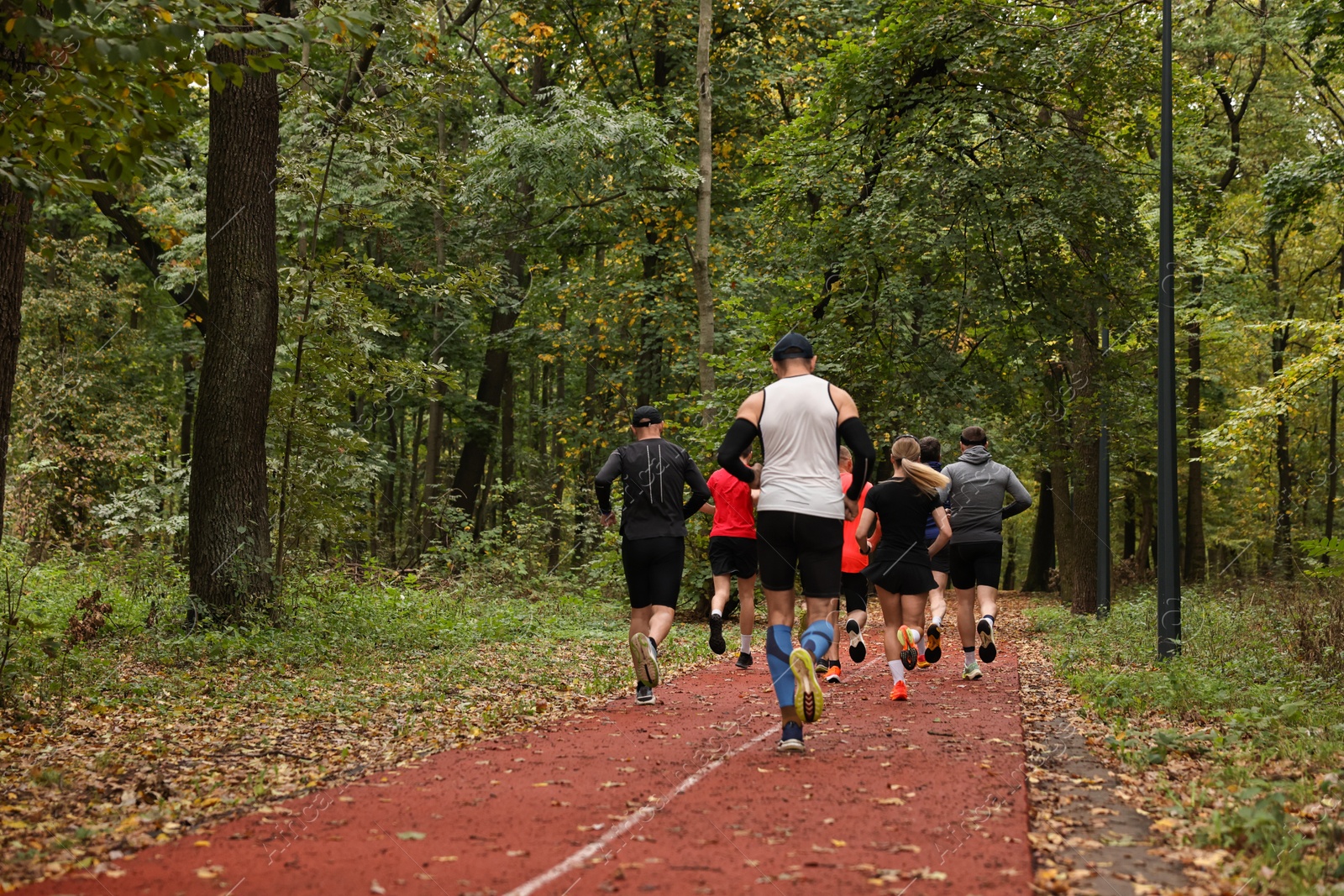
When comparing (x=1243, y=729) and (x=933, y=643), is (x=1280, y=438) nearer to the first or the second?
(x=933, y=643)

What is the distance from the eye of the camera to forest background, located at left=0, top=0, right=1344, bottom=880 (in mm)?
10570

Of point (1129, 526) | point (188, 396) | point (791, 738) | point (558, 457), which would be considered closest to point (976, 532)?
point (791, 738)

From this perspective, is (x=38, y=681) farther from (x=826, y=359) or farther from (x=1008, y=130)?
(x=1008, y=130)

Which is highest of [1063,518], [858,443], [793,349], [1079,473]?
[793,349]

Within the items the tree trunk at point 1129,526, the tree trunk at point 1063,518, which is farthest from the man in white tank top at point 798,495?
the tree trunk at point 1129,526

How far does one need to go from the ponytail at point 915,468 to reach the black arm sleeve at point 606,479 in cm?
249

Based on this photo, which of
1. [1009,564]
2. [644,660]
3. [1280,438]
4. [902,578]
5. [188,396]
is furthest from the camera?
[1009,564]

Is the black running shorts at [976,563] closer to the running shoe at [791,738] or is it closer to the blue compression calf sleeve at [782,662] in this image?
the running shoe at [791,738]

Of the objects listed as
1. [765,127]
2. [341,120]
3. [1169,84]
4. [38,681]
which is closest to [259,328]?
[341,120]

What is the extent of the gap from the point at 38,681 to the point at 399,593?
711cm

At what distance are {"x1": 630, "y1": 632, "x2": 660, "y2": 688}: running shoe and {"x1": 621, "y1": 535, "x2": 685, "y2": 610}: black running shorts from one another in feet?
0.97

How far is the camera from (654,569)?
342 inches

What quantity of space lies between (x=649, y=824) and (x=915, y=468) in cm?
512

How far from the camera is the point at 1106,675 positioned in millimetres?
10328
